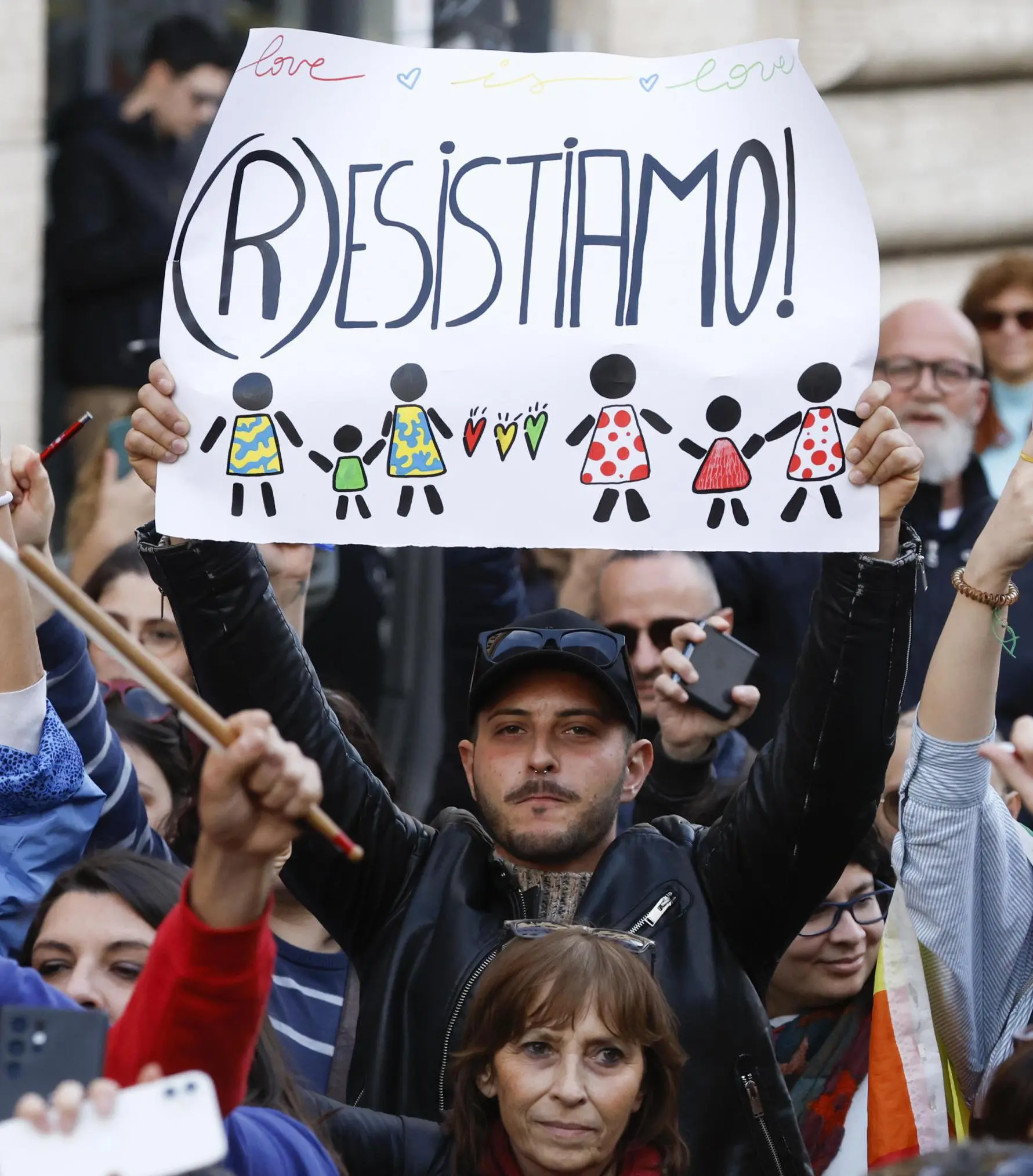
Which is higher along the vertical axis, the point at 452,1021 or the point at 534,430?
the point at 534,430

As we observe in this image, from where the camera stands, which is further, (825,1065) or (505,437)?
(825,1065)

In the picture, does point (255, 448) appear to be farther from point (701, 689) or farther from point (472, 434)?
point (701, 689)

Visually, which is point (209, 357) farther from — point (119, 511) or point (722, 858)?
point (119, 511)

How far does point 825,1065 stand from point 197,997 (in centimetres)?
195

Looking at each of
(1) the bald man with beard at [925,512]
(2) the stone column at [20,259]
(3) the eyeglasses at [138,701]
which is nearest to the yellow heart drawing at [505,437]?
(3) the eyeglasses at [138,701]

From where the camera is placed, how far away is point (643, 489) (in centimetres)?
321

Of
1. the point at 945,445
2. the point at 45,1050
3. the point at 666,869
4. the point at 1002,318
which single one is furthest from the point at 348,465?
the point at 1002,318

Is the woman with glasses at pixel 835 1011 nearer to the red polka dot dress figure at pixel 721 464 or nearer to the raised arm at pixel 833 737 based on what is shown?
the raised arm at pixel 833 737

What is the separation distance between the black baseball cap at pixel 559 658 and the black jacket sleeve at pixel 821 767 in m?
0.28

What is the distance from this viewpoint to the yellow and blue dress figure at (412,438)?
10.7 ft

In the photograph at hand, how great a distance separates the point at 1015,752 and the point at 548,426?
100 cm

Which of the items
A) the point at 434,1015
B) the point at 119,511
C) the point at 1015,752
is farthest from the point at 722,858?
the point at 119,511

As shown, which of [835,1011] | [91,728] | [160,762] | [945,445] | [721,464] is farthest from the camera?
[945,445]

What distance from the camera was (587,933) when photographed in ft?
9.78
